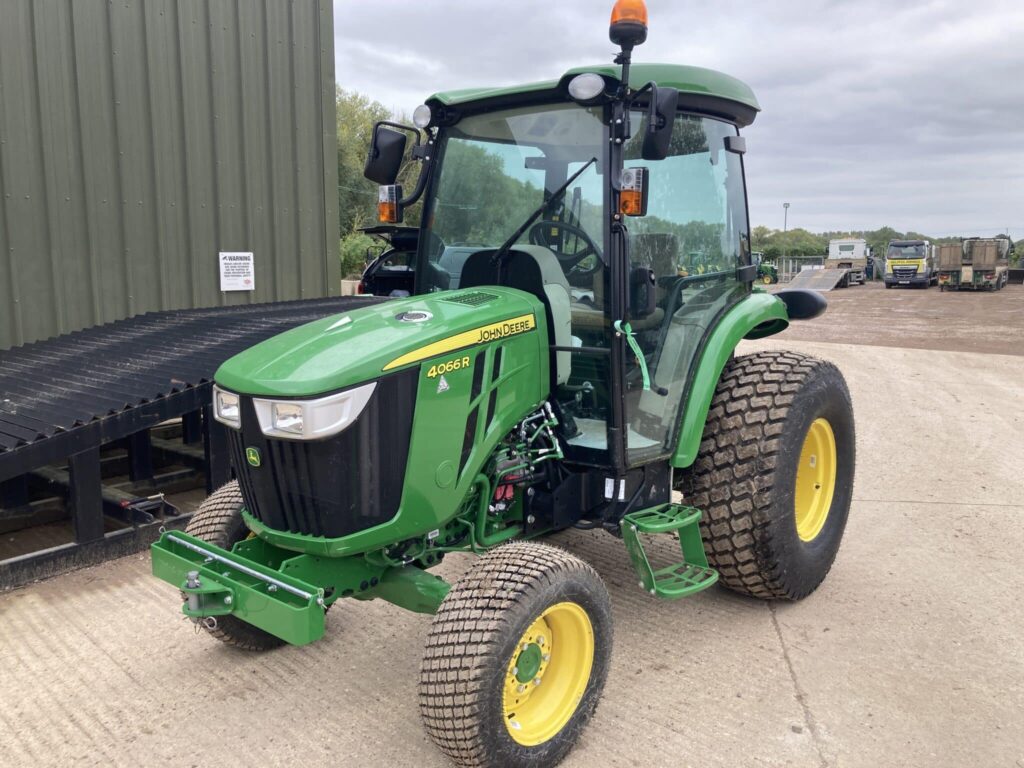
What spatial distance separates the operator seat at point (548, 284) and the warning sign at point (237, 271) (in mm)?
3938

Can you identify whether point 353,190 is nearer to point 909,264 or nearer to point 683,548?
point 909,264

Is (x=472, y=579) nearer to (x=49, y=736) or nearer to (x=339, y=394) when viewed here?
(x=339, y=394)

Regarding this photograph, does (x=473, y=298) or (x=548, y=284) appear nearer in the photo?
(x=473, y=298)

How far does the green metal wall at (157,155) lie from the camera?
5.41 meters

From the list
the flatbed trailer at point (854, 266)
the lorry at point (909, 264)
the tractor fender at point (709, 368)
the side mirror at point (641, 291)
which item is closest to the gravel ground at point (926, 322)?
the lorry at point (909, 264)

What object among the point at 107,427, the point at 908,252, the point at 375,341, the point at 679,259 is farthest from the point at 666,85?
the point at 908,252

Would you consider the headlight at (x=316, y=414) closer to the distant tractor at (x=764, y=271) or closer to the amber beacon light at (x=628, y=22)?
the amber beacon light at (x=628, y=22)

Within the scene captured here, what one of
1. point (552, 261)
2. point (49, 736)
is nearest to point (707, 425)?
point (552, 261)

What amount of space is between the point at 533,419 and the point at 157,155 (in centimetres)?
427

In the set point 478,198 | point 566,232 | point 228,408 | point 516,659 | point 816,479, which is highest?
point 478,198

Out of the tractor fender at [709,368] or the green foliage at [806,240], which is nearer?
the tractor fender at [709,368]

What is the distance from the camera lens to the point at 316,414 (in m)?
2.49

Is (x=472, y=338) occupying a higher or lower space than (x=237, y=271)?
lower

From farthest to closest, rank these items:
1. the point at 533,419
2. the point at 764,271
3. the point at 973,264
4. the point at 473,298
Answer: the point at 973,264, the point at 764,271, the point at 533,419, the point at 473,298
